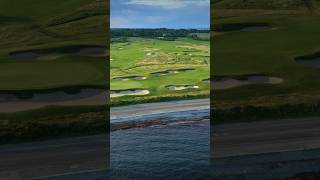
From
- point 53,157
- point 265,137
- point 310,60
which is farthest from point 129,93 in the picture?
point 310,60

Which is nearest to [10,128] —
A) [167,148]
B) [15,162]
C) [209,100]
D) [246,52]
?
[15,162]

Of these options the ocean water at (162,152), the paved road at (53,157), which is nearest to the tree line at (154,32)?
the ocean water at (162,152)

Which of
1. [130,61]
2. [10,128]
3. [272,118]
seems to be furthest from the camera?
[272,118]

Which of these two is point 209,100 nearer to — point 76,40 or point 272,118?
point 272,118

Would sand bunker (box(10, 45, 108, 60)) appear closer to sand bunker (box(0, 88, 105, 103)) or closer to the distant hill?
sand bunker (box(0, 88, 105, 103))

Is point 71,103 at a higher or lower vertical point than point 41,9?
lower

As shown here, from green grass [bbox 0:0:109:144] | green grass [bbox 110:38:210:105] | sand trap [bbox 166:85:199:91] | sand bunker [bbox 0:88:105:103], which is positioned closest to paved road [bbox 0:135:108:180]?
green grass [bbox 0:0:109:144]

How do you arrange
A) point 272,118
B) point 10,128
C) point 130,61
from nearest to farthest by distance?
point 10,128, point 130,61, point 272,118
